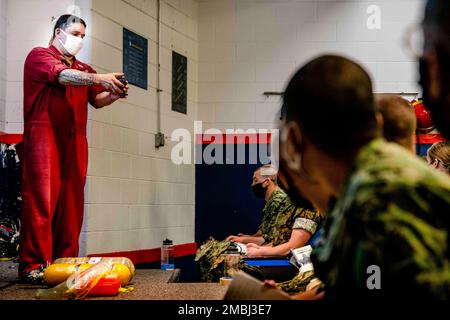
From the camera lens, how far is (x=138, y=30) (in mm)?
3615

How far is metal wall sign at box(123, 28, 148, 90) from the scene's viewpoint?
11.4 feet

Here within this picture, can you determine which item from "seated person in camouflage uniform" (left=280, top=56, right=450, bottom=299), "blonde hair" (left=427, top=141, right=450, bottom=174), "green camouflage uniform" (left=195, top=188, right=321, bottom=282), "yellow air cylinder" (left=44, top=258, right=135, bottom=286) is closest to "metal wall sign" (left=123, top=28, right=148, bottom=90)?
"green camouflage uniform" (left=195, top=188, right=321, bottom=282)

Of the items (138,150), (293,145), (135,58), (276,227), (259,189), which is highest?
(135,58)

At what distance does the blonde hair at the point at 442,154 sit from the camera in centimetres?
224

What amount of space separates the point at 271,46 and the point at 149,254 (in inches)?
77.8

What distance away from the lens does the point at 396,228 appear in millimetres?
608

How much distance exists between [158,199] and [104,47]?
117 cm

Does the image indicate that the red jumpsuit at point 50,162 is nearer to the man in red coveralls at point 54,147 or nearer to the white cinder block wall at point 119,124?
the man in red coveralls at point 54,147

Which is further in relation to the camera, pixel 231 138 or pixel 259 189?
pixel 231 138

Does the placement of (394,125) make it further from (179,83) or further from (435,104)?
(179,83)

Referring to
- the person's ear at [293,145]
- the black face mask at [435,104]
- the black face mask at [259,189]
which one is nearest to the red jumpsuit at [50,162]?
the black face mask at [259,189]

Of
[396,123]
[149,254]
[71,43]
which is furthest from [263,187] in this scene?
[396,123]

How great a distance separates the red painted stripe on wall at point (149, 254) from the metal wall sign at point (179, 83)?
1.07 meters
